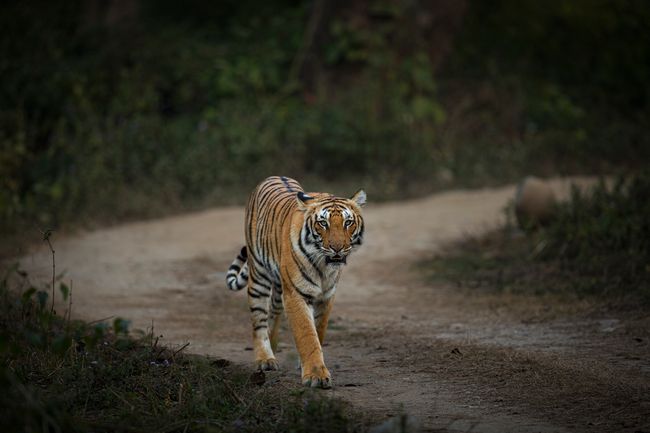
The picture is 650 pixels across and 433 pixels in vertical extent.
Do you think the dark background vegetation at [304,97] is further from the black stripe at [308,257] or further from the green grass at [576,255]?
the black stripe at [308,257]

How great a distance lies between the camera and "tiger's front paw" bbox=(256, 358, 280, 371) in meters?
5.26

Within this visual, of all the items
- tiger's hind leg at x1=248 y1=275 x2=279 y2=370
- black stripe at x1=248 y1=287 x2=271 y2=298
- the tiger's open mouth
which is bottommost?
tiger's hind leg at x1=248 y1=275 x2=279 y2=370

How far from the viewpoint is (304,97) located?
1505 cm

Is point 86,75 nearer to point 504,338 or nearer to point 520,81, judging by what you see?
point 520,81

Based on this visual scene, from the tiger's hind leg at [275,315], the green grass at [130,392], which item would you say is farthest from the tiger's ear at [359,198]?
the green grass at [130,392]

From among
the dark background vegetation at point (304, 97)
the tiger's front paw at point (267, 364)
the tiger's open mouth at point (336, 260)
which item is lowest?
the tiger's front paw at point (267, 364)

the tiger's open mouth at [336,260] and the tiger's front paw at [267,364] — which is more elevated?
the tiger's open mouth at [336,260]

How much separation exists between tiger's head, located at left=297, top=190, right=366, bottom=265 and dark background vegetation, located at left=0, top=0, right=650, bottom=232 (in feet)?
19.2

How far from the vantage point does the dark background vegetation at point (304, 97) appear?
11945 millimetres

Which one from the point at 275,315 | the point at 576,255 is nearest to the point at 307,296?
the point at 275,315

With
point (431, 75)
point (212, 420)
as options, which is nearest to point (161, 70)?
point (431, 75)

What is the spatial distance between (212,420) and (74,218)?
7.13 metres

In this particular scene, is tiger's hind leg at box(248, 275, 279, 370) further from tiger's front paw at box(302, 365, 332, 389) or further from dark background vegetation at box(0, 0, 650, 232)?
dark background vegetation at box(0, 0, 650, 232)

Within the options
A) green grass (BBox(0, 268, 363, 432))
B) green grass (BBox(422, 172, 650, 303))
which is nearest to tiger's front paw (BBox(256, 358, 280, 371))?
green grass (BBox(0, 268, 363, 432))
